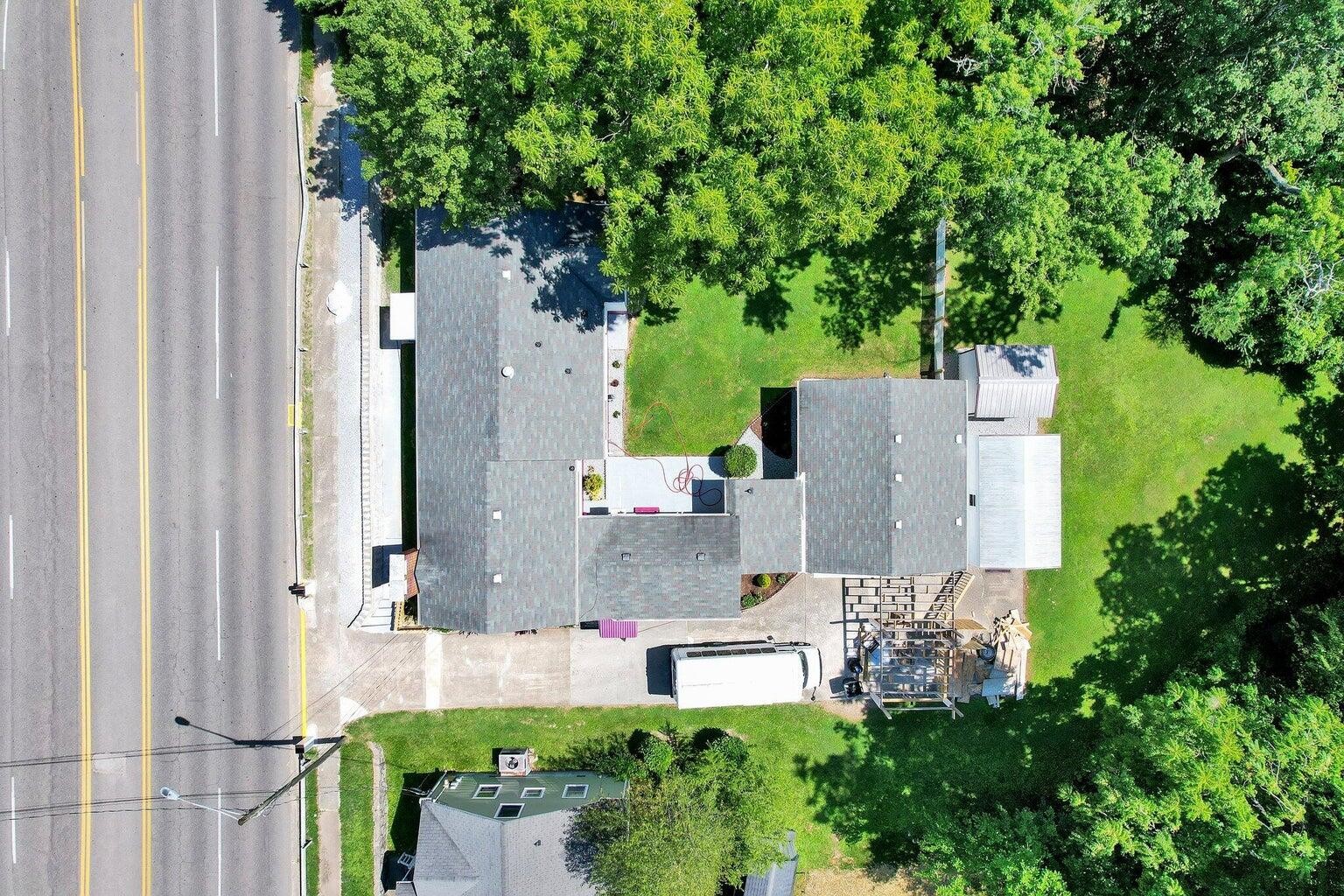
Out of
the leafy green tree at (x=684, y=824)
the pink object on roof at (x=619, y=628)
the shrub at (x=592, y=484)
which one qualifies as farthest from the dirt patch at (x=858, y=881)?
the shrub at (x=592, y=484)

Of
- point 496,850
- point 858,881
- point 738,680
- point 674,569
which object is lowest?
point 858,881

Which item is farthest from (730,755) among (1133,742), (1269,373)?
(1269,373)

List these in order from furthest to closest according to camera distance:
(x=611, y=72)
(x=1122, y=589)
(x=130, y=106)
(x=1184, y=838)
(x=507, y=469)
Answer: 1. (x=1122, y=589)
2. (x=130, y=106)
3. (x=507, y=469)
4. (x=1184, y=838)
5. (x=611, y=72)

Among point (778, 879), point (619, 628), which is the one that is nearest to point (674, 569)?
point (619, 628)

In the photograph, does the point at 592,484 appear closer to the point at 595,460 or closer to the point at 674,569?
the point at 595,460

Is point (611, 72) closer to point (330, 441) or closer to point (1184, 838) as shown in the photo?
point (330, 441)

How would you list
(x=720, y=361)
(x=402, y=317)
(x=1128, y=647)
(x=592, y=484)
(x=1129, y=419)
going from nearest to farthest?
(x=402, y=317) < (x=592, y=484) < (x=720, y=361) < (x=1129, y=419) < (x=1128, y=647)

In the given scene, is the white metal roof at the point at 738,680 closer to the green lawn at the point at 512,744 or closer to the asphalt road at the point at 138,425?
the green lawn at the point at 512,744
